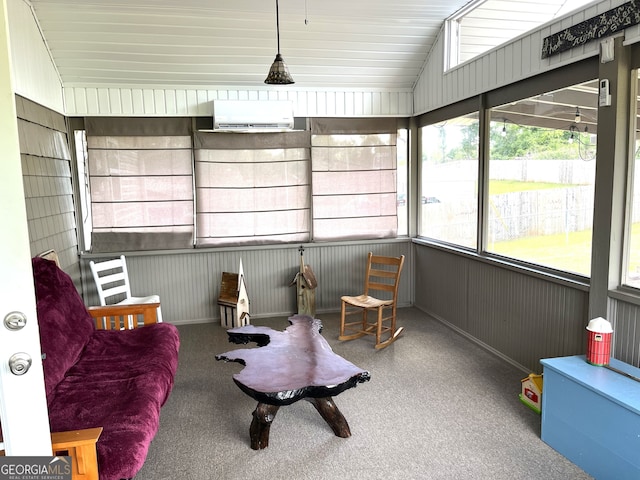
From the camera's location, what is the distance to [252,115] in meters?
4.83

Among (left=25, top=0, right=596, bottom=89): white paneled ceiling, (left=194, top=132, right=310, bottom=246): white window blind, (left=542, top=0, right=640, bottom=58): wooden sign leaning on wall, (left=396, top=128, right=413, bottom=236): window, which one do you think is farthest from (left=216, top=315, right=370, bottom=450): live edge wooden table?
(left=25, top=0, right=596, bottom=89): white paneled ceiling

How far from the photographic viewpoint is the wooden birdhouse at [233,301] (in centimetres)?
477

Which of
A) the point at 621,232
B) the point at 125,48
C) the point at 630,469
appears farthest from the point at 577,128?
the point at 125,48

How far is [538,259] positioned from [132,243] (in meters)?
3.88

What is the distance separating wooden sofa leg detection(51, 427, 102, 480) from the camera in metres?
1.69

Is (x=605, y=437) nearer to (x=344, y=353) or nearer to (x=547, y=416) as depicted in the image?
(x=547, y=416)

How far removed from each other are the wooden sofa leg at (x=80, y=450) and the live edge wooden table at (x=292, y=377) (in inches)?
34.3

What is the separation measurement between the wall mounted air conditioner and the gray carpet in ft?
7.70

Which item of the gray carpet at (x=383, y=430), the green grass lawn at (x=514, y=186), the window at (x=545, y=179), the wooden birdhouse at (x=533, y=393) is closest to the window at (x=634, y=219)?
the window at (x=545, y=179)

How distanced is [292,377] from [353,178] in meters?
3.13

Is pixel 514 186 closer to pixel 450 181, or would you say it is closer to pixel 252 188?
pixel 450 181

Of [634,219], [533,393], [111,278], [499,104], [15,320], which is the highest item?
[499,104]

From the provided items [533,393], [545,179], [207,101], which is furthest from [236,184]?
[533,393]

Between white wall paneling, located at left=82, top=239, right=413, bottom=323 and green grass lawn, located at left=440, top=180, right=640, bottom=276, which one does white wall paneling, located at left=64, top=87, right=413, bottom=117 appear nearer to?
white wall paneling, located at left=82, top=239, right=413, bottom=323
